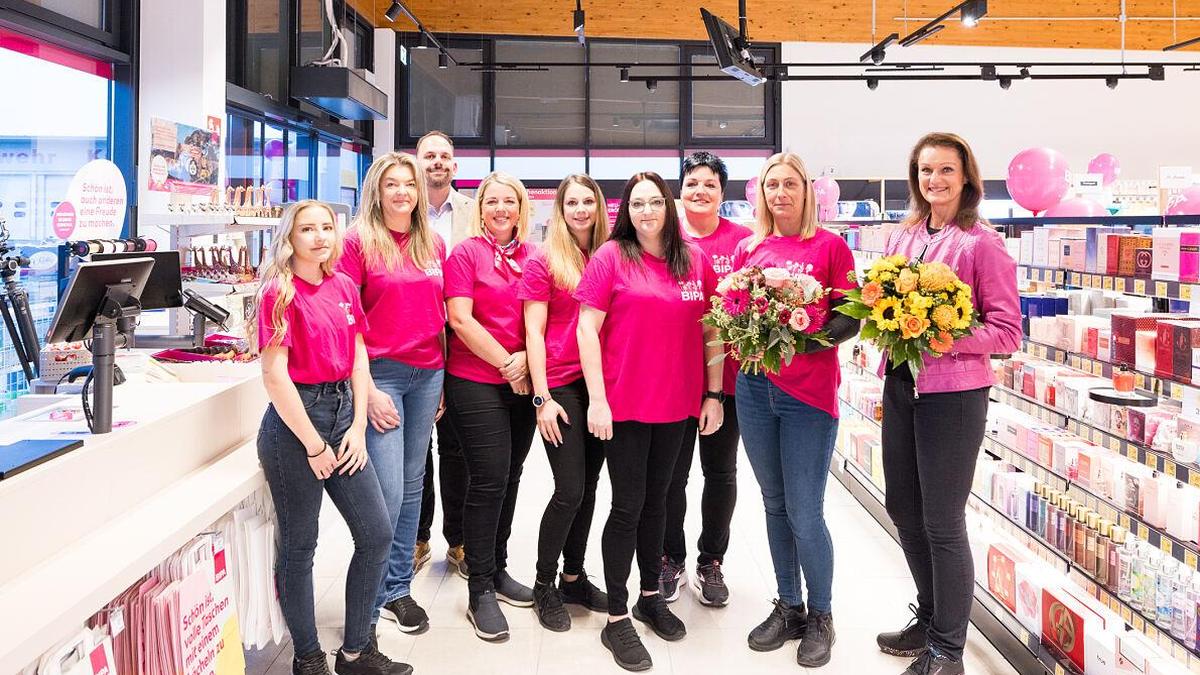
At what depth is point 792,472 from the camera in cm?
319

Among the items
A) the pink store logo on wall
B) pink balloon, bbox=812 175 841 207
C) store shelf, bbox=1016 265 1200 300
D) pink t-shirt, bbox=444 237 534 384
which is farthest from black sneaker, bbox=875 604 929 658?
pink balloon, bbox=812 175 841 207

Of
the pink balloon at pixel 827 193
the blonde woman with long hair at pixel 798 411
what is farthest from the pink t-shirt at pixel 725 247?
the pink balloon at pixel 827 193

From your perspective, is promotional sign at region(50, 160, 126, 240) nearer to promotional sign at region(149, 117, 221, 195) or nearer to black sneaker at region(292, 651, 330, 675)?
promotional sign at region(149, 117, 221, 195)

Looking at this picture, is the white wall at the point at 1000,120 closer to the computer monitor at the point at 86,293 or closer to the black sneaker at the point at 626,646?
the black sneaker at the point at 626,646

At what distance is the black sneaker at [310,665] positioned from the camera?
9.73ft

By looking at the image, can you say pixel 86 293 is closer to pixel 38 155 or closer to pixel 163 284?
pixel 163 284

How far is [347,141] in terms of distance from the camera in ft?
38.6

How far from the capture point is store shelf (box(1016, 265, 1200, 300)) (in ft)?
9.30

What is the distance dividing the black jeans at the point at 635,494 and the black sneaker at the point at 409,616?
2.49 ft

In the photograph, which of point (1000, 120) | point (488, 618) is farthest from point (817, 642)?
point (1000, 120)

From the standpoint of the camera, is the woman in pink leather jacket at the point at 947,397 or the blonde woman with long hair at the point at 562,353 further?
the blonde woman with long hair at the point at 562,353

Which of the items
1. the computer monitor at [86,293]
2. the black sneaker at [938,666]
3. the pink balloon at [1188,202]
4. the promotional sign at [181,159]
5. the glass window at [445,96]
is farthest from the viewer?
the glass window at [445,96]

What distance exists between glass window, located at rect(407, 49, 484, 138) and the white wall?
421cm

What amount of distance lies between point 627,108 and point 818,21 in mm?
2829
